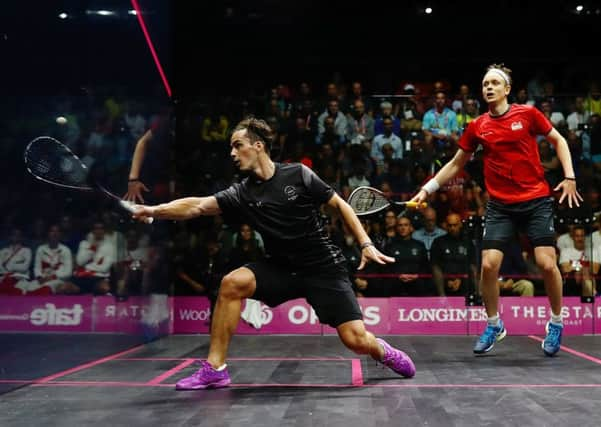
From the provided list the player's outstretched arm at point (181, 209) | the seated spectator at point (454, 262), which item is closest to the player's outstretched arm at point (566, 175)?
the player's outstretched arm at point (181, 209)

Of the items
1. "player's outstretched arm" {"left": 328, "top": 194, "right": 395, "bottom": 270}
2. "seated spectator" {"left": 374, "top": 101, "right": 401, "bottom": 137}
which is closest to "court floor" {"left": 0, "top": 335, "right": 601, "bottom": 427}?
"player's outstretched arm" {"left": 328, "top": 194, "right": 395, "bottom": 270}

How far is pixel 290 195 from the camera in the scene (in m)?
2.73

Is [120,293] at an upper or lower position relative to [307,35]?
lower

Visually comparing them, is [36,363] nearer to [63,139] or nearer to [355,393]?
[63,139]

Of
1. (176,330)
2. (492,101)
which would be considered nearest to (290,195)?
(492,101)

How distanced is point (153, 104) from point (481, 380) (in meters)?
3.24

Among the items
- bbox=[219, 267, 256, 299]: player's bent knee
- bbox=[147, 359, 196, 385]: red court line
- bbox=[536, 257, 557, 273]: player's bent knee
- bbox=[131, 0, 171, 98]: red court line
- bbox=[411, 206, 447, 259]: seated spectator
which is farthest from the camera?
bbox=[411, 206, 447, 259]: seated spectator

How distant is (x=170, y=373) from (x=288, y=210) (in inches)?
43.7

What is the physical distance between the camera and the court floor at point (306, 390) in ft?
7.22

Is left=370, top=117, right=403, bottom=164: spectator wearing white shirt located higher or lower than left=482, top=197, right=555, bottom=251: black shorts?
higher

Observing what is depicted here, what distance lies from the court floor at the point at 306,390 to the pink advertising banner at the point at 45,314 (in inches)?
2.6

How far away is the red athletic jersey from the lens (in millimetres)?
3488

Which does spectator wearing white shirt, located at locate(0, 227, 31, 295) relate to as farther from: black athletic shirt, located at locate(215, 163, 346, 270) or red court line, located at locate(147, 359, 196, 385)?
black athletic shirt, located at locate(215, 163, 346, 270)

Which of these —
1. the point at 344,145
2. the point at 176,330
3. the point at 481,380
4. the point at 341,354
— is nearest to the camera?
the point at 481,380
